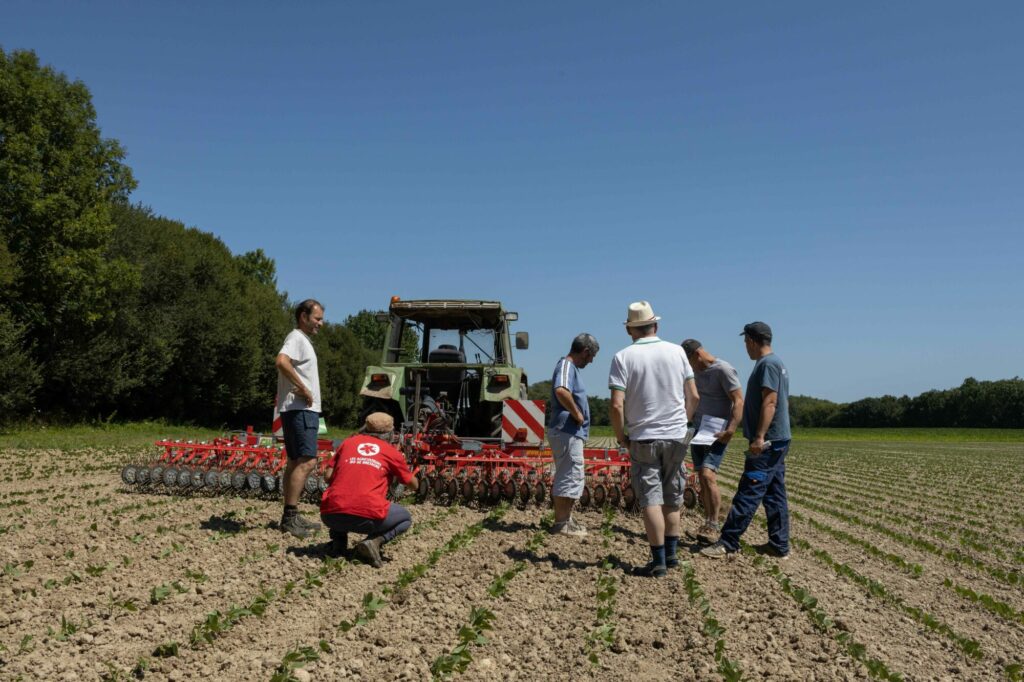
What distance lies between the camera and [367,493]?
571 centimetres

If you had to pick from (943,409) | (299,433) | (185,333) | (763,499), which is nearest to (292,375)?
(299,433)

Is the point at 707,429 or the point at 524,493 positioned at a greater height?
the point at 707,429

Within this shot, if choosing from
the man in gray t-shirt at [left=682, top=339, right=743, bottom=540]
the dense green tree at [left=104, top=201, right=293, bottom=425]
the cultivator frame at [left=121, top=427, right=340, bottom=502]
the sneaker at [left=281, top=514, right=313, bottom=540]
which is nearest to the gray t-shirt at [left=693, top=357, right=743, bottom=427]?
the man in gray t-shirt at [left=682, top=339, right=743, bottom=540]

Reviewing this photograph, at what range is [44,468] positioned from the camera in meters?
12.0

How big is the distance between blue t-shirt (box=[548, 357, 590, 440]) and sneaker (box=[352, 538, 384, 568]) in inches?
78.8

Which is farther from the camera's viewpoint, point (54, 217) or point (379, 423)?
point (54, 217)

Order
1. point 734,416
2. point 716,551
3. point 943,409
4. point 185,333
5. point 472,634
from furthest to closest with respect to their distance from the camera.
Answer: point 943,409 → point 185,333 → point 734,416 → point 716,551 → point 472,634

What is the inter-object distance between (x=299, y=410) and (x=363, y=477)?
3.54ft

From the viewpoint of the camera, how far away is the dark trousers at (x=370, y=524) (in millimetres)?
5691

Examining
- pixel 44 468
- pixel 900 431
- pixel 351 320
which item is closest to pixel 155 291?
pixel 44 468

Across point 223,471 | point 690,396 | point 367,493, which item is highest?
point 690,396

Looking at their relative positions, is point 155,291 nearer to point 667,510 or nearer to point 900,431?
point 667,510

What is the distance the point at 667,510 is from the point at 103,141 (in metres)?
26.7

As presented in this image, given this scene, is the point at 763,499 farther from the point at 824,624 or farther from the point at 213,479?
the point at 213,479
